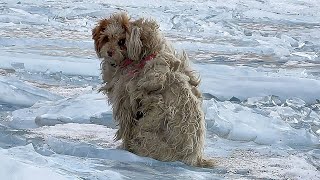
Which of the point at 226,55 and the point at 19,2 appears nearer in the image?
the point at 226,55

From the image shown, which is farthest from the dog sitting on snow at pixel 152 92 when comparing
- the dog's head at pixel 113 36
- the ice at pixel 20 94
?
the ice at pixel 20 94

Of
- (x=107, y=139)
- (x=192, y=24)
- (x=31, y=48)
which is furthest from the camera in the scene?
(x=192, y=24)

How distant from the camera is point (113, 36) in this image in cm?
485

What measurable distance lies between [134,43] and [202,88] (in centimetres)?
371

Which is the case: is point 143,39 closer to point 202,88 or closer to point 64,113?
point 64,113

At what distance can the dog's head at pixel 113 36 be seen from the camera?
4844 mm

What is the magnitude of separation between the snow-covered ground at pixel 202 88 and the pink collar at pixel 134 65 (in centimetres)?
57

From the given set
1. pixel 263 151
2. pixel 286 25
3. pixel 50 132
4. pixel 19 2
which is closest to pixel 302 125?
pixel 263 151

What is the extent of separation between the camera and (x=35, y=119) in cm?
621

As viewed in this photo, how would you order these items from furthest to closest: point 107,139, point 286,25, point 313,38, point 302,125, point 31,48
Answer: point 286,25 < point 313,38 < point 31,48 < point 302,125 < point 107,139

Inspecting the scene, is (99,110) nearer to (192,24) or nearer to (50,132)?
(50,132)

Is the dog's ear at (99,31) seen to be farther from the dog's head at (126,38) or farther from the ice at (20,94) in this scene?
the ice at (20,94)

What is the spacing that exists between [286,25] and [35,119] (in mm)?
13529

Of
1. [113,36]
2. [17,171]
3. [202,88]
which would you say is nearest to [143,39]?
[113,36]
